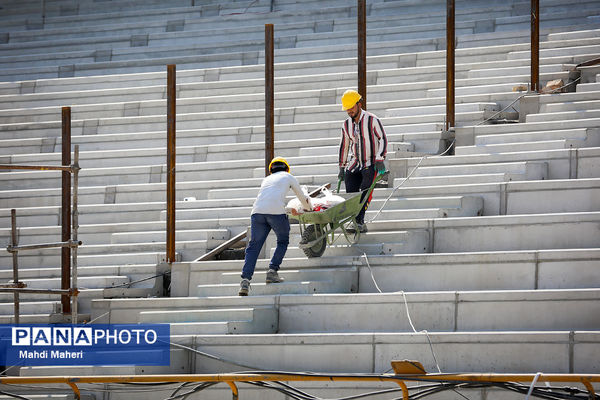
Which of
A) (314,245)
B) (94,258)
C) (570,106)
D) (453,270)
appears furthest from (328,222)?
(570,106)

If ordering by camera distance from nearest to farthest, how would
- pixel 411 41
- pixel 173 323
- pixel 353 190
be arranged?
pixel 173 323 < pixel 353 190 < pixel 411 41

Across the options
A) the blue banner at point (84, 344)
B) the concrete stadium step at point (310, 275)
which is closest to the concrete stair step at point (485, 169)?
the concrete stadium step at point (310, 275)

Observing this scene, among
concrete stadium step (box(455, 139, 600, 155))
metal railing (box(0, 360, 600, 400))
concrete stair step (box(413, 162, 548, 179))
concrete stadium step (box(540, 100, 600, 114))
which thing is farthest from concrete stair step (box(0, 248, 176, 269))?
concrete stadium step (box(540, 100, 600, 114))

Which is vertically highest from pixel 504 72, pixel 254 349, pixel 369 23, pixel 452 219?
pixel 369 23

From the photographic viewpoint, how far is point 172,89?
1295 cm

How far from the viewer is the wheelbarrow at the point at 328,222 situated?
1127cm

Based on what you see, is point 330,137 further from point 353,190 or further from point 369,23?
point 369,23

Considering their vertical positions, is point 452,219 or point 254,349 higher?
point 452,219

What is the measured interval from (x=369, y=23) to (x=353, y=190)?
788 centimetres

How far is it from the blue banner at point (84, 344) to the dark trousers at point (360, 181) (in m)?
2.58

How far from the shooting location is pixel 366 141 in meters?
11.8

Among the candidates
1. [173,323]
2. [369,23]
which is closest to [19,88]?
[369,23]

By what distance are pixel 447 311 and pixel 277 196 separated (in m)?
2.28

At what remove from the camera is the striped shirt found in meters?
11.9
